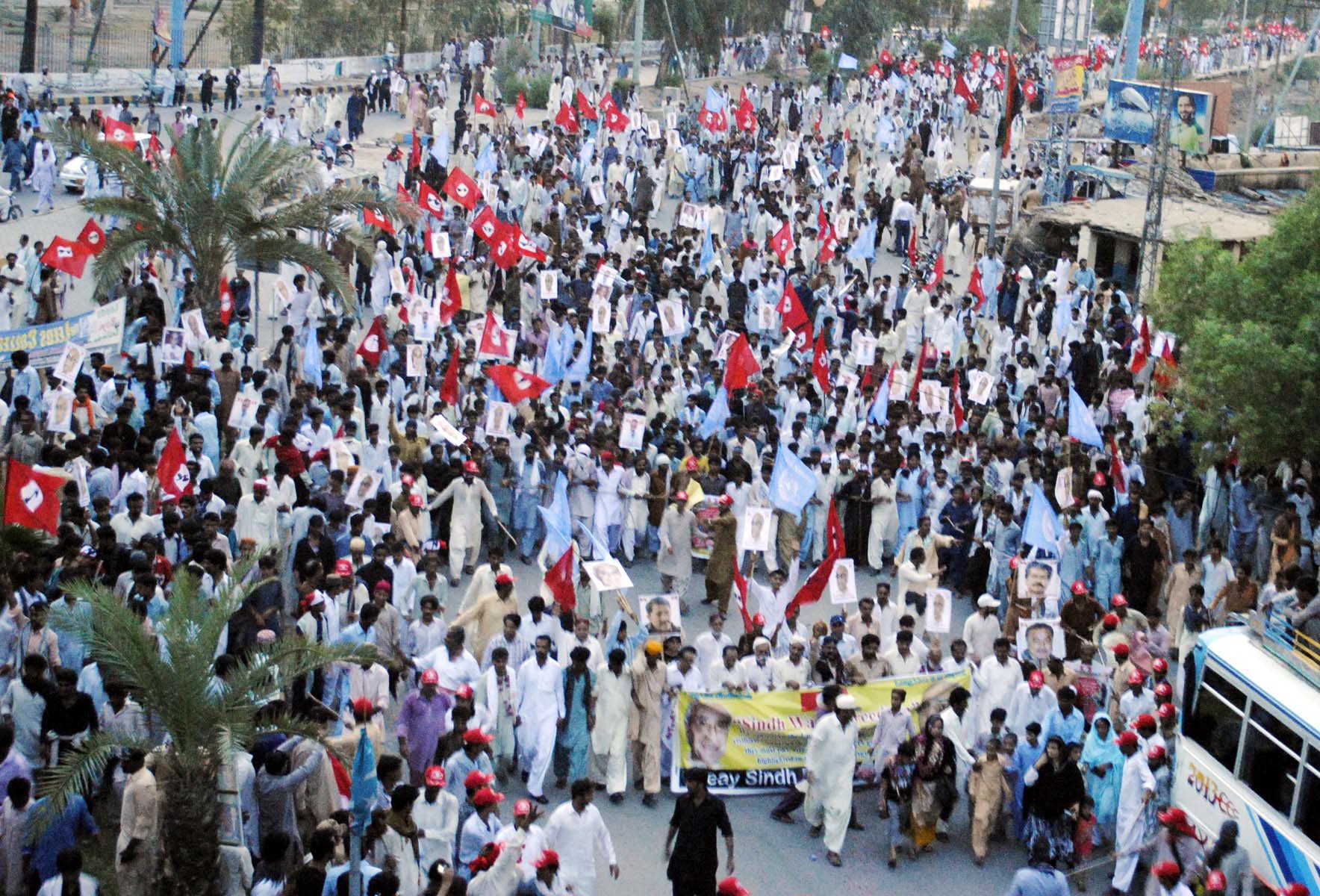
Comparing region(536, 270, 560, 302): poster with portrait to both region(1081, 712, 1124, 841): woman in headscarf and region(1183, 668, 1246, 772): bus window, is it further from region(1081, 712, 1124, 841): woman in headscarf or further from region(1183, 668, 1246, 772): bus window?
region(1183, 668, 1246, 772): bus window

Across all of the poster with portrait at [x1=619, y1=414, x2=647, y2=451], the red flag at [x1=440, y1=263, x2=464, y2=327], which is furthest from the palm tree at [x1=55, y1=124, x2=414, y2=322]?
the poster with portrait at [x1=619, y1=414, x2=647, y2=451]

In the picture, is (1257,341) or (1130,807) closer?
(1130,807)

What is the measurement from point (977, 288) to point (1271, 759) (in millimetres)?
14110

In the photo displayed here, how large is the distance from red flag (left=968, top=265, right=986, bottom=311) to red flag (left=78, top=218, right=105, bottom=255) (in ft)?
35.0

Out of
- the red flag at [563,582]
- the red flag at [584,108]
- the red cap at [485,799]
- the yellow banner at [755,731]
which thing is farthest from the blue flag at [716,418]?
the red flag at [584,108]

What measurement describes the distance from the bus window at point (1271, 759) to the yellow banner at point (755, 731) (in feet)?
6.90

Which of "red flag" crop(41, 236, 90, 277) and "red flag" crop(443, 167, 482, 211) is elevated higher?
"red flag" crop(443, 167, 482, 211)

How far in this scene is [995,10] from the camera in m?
69.8

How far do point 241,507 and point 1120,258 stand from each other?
17.8 meters

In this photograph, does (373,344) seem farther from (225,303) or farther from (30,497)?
(30,497)

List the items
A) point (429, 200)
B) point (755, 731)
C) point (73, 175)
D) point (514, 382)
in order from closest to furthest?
1. point (755, 731)
2. point (514, 382)
3. point (429, 200)
4. point (73, 175)

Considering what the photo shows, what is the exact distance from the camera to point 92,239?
18406mm

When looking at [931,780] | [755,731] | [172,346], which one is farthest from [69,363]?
[931,780]

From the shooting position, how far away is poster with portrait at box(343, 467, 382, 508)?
13.4 metres
